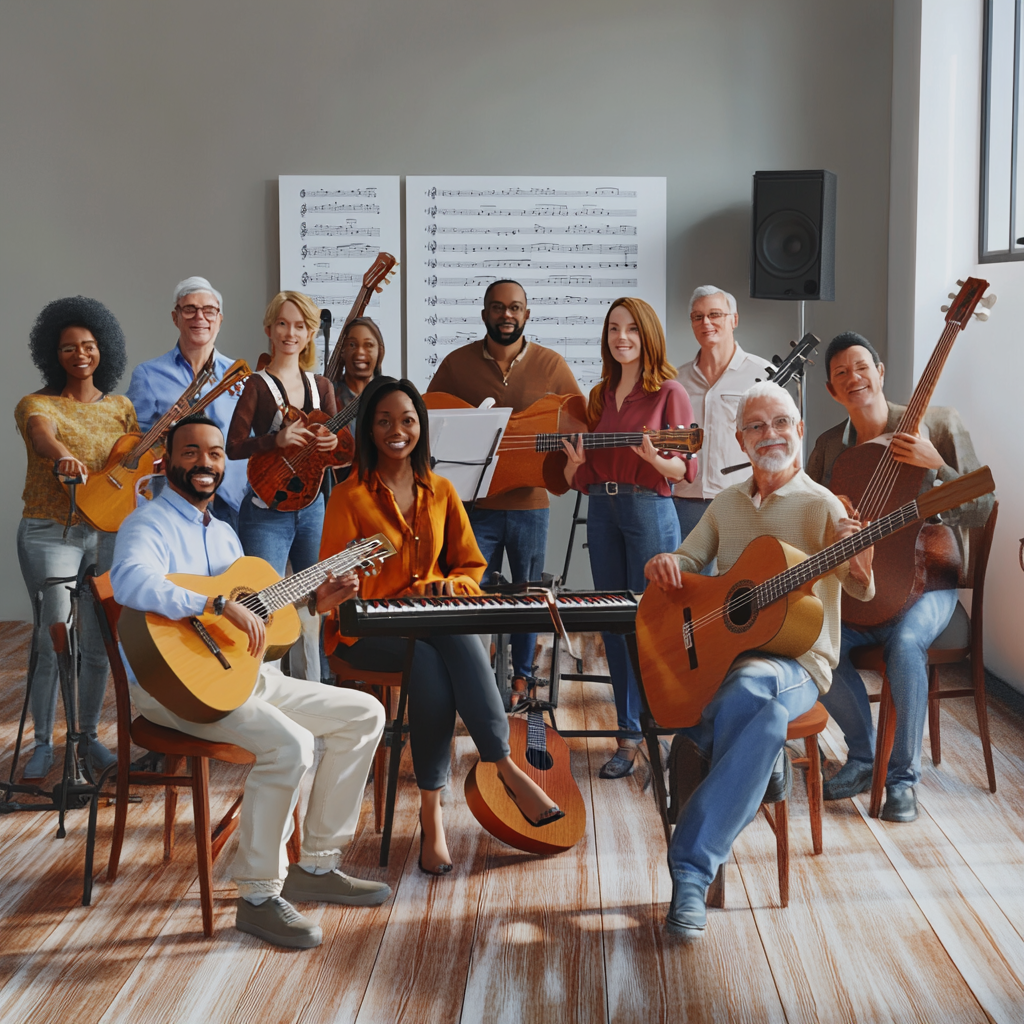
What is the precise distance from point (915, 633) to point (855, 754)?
43 centimetres

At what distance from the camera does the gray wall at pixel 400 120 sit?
4.92 meters

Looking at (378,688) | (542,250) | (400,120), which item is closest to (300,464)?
(378,688)

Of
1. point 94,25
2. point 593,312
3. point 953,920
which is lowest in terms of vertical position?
point 953,920

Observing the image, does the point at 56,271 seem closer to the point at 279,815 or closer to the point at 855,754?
the point at 279,815

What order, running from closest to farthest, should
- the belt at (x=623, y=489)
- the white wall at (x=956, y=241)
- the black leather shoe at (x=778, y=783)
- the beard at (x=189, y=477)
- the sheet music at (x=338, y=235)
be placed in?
1. the black leather shoe at (x=778, y=783)
2. the beard at (x=189, y=477)
3. the belt at (x=623, y=489)
4. the white wall at (x=956, y=241)
5. the sheet music at (x=338, y=235)

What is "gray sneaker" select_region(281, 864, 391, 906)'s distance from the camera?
2357 millimetres

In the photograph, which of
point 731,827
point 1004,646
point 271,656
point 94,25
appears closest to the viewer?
point 731,827

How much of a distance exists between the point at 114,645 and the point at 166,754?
0.28 m

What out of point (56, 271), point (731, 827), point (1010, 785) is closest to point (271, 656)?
point (731, 827)

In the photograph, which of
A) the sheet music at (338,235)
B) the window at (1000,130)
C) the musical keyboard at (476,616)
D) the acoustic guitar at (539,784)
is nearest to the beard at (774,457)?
the musical keyboard at (476,616)

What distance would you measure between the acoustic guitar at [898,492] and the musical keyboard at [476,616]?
842 millimetres

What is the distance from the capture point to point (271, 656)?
2428mm

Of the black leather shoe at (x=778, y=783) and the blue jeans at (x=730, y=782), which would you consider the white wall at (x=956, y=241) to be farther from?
the blue jeans at (x=730, y=782)

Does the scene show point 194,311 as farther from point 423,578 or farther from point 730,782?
point 730,782
